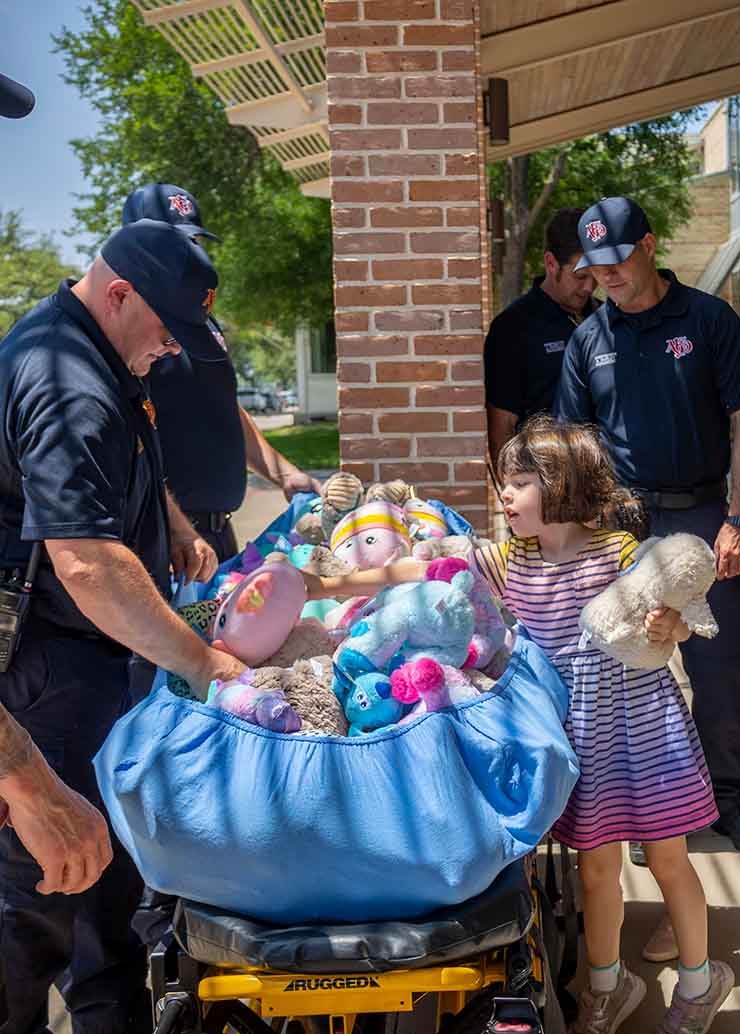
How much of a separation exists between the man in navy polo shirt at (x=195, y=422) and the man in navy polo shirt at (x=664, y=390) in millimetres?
1244

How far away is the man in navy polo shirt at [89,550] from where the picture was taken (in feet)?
7.69

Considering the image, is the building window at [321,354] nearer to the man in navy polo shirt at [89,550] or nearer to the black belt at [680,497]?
the black belt at [680,497]

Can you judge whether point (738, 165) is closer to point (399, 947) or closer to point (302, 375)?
point (302, 375)

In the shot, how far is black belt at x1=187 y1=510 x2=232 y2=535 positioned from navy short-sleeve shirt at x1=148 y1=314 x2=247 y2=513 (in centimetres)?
2

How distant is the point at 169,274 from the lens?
8.20 ft

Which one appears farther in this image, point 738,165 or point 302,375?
point 302,375

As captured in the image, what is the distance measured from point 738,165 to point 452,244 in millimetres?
26845

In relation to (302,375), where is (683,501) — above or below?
below

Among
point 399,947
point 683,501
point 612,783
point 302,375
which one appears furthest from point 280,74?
point 302,375

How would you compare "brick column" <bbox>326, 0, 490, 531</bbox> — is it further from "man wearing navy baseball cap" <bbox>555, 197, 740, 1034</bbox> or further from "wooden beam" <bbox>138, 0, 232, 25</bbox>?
"wooden beam" <bbox>138, 0, 232, 25</bbox>

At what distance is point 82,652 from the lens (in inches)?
107

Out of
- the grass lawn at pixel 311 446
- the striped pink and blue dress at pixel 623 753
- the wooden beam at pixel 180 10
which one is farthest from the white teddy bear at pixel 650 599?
the grass lawn at pixel 311 446

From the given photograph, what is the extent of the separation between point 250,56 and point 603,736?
20.4ft

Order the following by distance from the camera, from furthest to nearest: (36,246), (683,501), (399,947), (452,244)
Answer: (36,246), (452,244), (683,501), (399,947)
